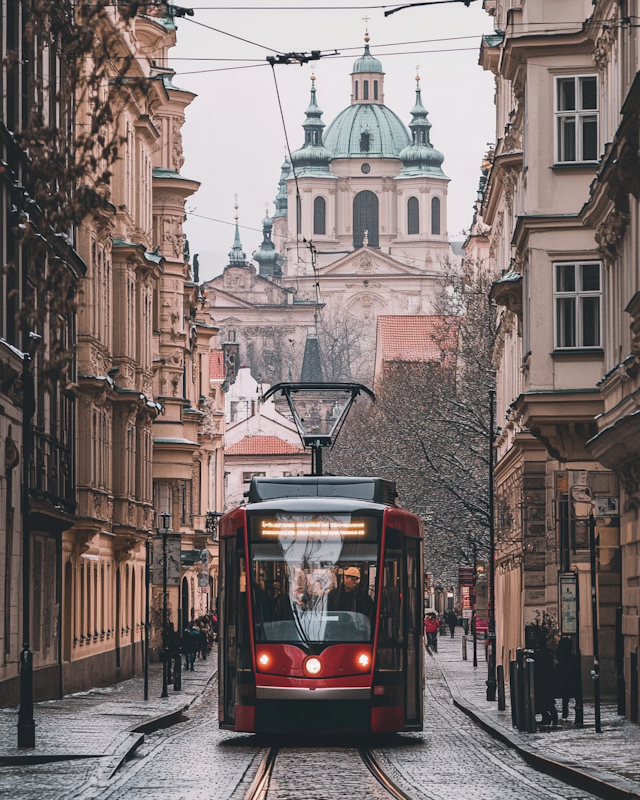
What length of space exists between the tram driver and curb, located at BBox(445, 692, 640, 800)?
2344 millimetres

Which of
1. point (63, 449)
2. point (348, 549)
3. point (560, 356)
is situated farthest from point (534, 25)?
point (348, 549)

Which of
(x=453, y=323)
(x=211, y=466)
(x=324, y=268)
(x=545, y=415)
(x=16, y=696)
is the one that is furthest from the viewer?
(x=324, y=268)

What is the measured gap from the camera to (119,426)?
46219mm

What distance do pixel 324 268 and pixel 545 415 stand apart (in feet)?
536

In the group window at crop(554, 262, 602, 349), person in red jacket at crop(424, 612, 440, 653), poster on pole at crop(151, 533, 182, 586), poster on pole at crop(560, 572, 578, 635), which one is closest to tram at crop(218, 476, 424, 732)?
poster on pole at crop(560, 572, 578, 635)

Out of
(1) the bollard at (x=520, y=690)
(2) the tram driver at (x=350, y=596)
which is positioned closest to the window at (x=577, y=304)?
(1) the bollard at (x=520, y=690)

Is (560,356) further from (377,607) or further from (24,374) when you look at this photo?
(24,374)

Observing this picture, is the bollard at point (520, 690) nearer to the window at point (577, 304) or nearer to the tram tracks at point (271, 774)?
the tram tracks at point (271, 774)

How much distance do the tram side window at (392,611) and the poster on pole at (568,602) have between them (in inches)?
197

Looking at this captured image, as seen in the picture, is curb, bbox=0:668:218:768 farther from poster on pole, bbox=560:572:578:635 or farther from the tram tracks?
poster on pole, bbox=560:572:578:635

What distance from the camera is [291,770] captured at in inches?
755

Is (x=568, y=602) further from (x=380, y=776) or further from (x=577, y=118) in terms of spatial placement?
(x=577, y=118)

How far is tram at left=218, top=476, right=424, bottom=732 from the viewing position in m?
22.0

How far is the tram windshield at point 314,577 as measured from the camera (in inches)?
875
